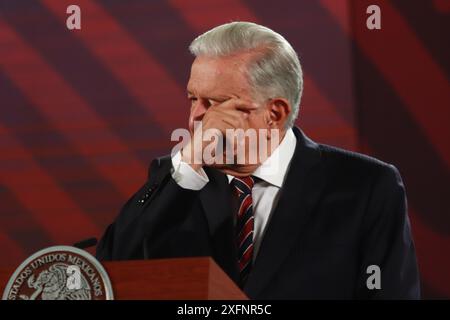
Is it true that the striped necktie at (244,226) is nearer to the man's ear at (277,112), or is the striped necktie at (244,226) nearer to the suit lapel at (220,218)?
the suit lapel at (220,218)

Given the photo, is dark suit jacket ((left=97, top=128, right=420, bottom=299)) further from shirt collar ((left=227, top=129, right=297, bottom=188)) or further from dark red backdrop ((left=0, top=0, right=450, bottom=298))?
dark red backdrop ((left=0, top=0, right=450, bottom=298))

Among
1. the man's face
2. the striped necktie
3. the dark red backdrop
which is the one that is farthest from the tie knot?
the dark red backdrop

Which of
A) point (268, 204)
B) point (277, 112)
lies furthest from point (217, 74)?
point (268, 204)

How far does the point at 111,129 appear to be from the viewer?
101 inches

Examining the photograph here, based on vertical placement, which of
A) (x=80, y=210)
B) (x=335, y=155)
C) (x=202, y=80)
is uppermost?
(x=202, y=80)

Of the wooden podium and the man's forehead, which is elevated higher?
the man's forehead

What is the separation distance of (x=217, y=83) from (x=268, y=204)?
11.4 inches

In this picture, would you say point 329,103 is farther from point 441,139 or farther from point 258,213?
point 258,213

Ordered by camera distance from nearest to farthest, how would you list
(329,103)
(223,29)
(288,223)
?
(288,223) < (223,29) < (329,103)

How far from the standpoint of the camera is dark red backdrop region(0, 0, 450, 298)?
98.2 inches

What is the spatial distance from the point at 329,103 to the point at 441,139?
334 millimetres
